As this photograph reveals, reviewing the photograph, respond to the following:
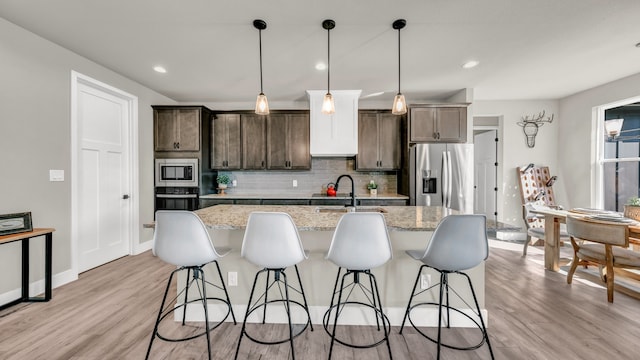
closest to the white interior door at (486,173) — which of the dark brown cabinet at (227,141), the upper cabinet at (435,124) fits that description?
the upper cabinet at (435,124)

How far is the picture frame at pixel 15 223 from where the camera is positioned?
2.25m

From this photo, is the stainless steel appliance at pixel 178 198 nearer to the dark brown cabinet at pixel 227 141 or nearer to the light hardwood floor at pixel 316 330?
the dark brown cabinet at pixel 227 141

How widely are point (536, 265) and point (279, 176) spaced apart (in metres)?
4.05

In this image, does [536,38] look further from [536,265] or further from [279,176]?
[279,176]

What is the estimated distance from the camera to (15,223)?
7.64ft

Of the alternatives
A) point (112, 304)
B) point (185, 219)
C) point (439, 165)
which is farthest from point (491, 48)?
point (112, 304)

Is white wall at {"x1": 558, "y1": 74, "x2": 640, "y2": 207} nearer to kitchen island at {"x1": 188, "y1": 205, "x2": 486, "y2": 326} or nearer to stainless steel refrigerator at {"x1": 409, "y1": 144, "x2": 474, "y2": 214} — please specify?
stainless steel refrigerator at {"x1": 409, "y1": 144, "x2": 474, "y2": 214}

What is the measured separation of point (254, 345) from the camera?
1891 millimetres

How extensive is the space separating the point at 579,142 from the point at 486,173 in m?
1.42

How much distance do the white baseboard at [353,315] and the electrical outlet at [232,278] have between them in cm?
19

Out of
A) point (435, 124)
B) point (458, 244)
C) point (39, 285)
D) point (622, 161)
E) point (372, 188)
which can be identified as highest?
point (435, 124)

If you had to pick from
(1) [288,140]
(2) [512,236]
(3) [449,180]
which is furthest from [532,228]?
(1) [288,140]

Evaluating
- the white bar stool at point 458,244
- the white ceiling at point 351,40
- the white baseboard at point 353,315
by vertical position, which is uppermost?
the white ceiling at point 351,40

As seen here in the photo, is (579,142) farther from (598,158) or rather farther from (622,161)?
(622,161)
